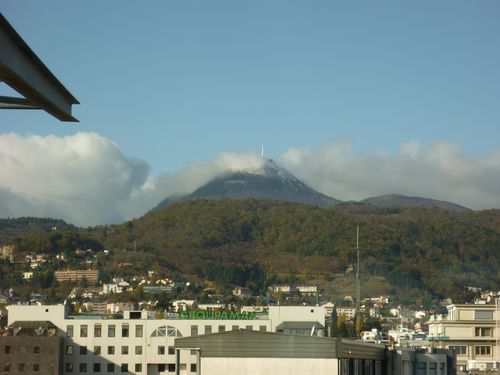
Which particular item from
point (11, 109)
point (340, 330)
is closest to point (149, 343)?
point (340, 330)

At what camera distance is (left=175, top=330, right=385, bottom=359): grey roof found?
190 feet

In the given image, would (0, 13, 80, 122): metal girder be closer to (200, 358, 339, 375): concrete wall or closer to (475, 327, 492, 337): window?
(200, 358, 339, 375): concrete wall

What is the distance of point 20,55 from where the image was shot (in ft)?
48.2

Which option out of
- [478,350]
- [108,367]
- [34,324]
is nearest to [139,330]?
[108,367]

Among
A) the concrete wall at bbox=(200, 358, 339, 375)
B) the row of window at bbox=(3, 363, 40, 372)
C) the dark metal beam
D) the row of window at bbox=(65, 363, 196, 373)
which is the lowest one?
the row of window at bbox=(65, 363, 196, 373)

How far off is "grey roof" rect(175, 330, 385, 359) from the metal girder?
42.2 m

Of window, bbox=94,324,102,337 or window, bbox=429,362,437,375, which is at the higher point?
window, bbox=94,324,102,337

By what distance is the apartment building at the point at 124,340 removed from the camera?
97.6 m

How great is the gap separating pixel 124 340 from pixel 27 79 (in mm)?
85264

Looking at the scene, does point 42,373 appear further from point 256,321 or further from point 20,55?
point 20,55

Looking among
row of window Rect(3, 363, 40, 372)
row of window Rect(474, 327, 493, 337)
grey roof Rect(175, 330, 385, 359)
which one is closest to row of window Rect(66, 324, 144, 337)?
row of window Rect(3, 363, 40, 372)

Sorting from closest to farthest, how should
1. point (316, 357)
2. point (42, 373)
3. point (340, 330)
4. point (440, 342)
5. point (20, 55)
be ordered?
1. point (20, 55)
2. point (316, 357)
3. point (42, 373)
4. point (440, 342)
5. point (340, 330)

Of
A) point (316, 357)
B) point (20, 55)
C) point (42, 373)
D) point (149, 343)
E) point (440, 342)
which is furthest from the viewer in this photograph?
point (440, 342)

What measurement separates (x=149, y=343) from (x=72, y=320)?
665cm
